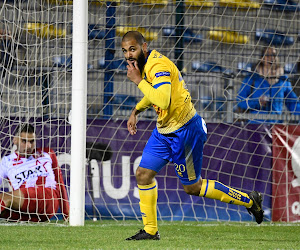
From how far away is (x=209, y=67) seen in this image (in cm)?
938

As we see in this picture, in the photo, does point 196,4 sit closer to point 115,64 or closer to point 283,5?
point 283,5

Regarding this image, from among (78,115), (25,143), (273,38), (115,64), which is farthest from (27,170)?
(273,38)

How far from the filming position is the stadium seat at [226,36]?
30.2 ft

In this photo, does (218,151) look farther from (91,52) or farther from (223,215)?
(91,52)

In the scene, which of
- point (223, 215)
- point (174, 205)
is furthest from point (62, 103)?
point (223, 215)

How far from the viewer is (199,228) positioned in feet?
24.2

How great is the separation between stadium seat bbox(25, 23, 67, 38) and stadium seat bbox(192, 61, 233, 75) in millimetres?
2055

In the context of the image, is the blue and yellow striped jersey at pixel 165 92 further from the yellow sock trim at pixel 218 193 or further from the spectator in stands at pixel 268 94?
the spectator in stands at pixel 268 94

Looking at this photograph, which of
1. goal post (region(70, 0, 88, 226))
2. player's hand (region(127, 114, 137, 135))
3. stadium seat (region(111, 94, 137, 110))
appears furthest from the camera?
stadium seat (region(111, 94, 137, 110))

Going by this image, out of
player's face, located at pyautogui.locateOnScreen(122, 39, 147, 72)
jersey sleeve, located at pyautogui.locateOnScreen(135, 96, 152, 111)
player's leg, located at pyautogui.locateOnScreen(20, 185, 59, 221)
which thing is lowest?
player's leg, located at pyautogui.locateOnScreen(20, 185, 59, 221)

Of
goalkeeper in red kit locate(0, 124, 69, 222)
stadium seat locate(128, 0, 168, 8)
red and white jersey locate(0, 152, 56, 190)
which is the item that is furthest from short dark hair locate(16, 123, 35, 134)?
stadium seat locate(128, 0, 168, 8)

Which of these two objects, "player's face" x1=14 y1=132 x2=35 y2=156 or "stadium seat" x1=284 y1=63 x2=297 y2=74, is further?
"stadium seat" x1=284 y1=63 x2=297 y2=74

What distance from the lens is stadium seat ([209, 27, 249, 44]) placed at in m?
9.21

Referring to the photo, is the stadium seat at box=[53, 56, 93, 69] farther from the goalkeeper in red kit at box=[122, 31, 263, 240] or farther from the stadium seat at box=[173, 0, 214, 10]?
the goalkeeper in red kit at box=[122, 31, 263, 240]
